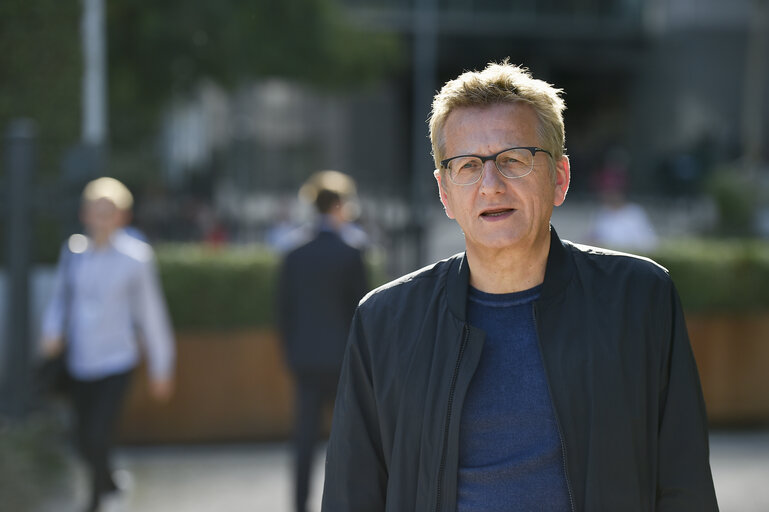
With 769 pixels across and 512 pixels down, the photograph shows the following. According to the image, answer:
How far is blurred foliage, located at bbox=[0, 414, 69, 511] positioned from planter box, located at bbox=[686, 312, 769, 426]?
207 inches

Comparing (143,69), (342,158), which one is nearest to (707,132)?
(342,158)

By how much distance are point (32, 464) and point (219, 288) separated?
2613mm

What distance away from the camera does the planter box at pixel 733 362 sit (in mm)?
8852

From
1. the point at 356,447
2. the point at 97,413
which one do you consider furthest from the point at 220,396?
the point at 356,447

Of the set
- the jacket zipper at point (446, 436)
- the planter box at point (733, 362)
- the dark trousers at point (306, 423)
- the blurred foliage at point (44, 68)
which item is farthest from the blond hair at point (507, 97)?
the planter box at point (733, 362)

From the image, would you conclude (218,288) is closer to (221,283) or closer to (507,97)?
(221,283)

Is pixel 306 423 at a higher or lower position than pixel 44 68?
lower

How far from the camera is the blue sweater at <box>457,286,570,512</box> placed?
223cm

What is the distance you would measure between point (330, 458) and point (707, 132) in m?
31.5

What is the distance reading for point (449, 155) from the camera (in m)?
2.41

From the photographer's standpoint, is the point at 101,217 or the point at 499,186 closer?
the point at 499,186

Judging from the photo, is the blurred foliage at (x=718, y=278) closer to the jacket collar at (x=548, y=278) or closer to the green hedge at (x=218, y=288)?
the green hedge at (x=218, y=288)

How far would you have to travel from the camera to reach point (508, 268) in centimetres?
239

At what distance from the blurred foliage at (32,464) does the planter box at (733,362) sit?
5268 millimetres
